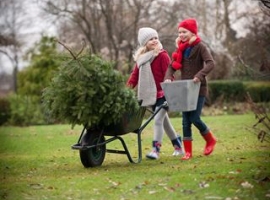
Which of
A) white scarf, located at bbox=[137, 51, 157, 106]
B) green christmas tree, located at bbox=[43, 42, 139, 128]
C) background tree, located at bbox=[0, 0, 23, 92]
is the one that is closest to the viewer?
green christmas tree, located at bbox=[43, 42, 139, 128]

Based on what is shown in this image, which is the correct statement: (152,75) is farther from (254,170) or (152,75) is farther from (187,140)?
(254,170)

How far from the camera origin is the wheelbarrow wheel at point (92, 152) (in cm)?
714

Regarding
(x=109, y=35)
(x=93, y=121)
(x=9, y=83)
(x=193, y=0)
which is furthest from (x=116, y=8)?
(x=9, y=83)

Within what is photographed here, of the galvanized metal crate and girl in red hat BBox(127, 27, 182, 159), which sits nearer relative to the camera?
the galvanized metal crate

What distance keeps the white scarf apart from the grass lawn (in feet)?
2.83

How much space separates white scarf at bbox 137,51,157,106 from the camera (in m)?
7.86

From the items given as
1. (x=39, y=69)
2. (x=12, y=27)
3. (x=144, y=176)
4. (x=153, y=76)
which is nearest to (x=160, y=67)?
(x=153, y=76)

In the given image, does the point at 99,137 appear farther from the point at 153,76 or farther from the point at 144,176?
the point at 153,76

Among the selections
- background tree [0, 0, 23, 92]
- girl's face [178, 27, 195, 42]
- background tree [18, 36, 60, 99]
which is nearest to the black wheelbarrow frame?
girl's face [178, 27, 195, 42]

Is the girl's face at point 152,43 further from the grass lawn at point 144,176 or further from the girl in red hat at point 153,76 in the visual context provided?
the grass lawn at point 144,176

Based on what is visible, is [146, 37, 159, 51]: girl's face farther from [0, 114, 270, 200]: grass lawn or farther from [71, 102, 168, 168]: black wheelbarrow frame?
[0, 114, 270, 200]: grass lawn

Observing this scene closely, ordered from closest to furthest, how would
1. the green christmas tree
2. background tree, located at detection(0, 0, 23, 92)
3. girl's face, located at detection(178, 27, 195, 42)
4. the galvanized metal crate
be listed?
the green christmas tree → the galvanized metal crate → girl's face, located at detection(178, 27, 195, 42) → background tree, located at detection(0, 0, 23, 92)

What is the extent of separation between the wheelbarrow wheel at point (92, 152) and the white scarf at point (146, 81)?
91 cm

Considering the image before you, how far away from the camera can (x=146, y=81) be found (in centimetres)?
789
